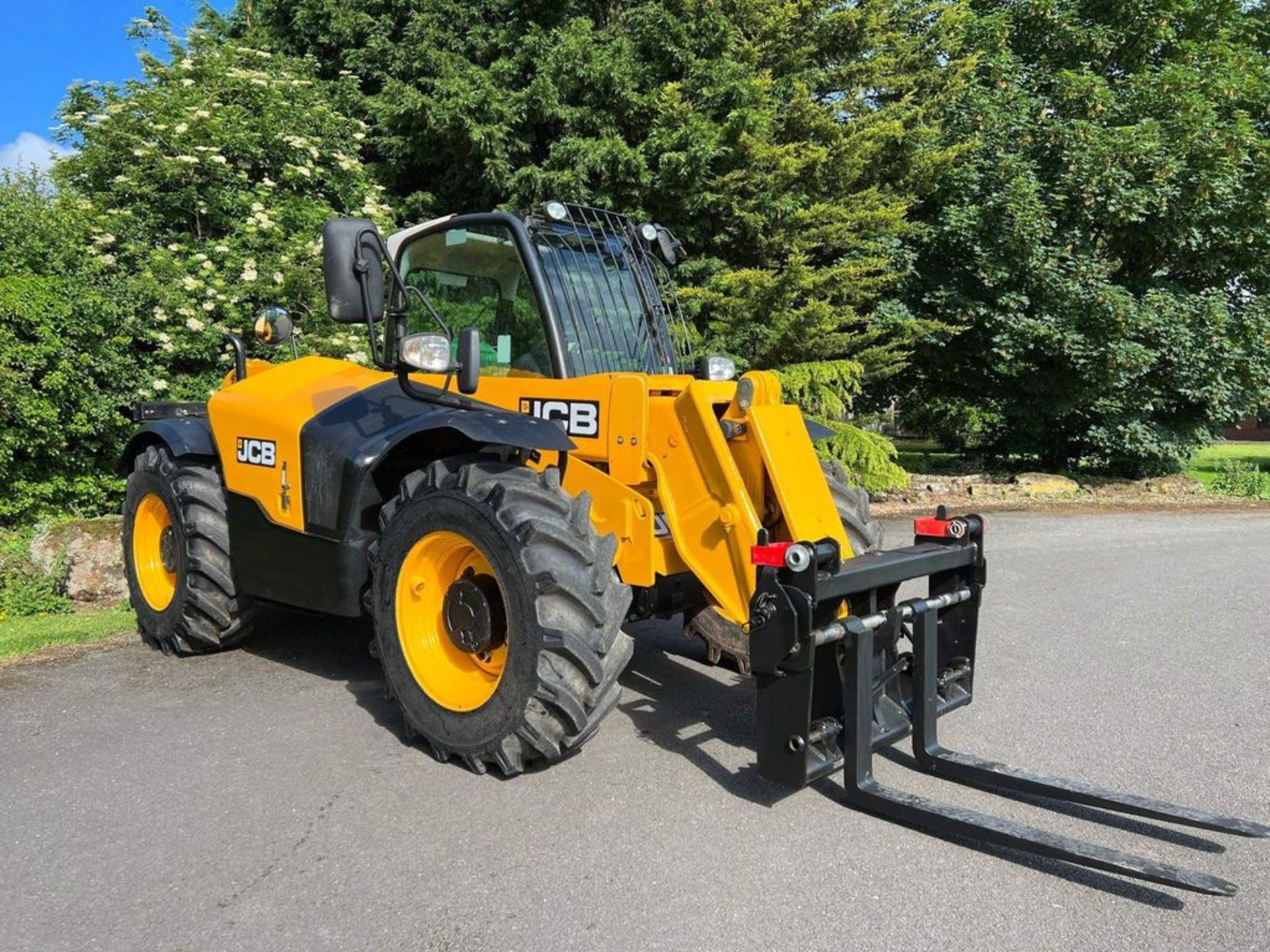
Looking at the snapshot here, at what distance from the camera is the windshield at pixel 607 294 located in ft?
14.6

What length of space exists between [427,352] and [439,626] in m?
1.21

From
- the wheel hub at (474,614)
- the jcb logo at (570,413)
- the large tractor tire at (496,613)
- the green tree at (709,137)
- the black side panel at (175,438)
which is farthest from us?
the green tree at (709,137)

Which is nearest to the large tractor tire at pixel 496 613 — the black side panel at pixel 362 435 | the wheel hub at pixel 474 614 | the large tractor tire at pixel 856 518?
the wheel hub at pixel 474 614

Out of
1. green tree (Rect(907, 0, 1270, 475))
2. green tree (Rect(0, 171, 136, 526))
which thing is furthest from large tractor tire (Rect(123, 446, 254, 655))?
green tree (Rect(907, 0, 1270, 475))

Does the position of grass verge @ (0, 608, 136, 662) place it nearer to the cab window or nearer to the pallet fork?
the cab window

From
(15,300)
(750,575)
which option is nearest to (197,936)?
(750,575)

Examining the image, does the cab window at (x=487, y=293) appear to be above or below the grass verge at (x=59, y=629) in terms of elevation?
above

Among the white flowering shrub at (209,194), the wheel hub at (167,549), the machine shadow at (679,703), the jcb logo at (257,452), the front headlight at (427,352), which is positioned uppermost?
the white flowering shrub at (209,194)

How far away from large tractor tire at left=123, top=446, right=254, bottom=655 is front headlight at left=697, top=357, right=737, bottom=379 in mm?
2915

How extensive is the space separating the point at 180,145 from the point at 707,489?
9.45m

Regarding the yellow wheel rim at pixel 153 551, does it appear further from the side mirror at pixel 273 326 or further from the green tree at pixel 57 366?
the green tree at pixel 57 366

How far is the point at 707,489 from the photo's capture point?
3.85 m

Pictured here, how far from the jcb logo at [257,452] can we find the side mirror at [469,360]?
1619 millimetres

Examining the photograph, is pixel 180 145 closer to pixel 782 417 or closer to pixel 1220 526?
pixel 782 417
